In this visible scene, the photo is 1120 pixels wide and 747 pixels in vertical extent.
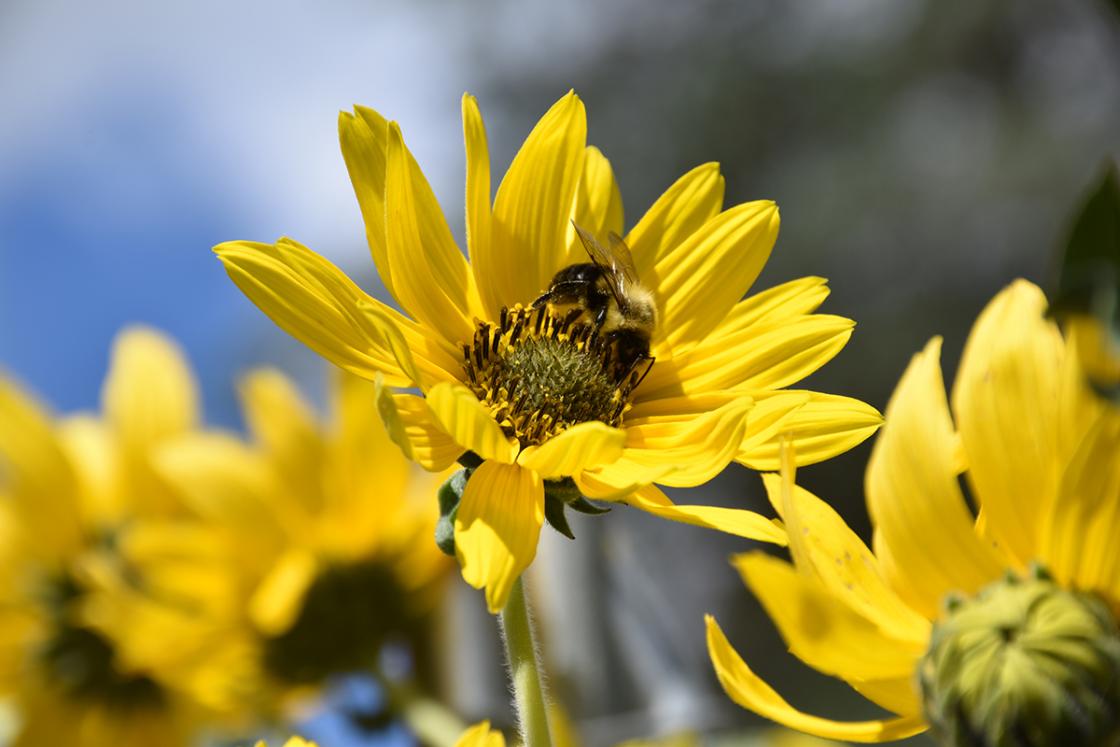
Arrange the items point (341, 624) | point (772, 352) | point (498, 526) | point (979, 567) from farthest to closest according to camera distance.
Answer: point (341, 624)
point (772, 352)
point (498, 526)
point (979, 567)

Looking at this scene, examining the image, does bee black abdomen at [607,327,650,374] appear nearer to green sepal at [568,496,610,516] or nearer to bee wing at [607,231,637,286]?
bee wing at [607,231,637,286]

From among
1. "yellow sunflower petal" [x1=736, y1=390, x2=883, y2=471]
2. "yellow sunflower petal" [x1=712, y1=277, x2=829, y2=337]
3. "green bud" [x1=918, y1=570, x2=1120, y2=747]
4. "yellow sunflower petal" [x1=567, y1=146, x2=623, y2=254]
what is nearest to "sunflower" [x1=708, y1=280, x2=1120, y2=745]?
"green bud" [x1=918, y1=570, x2=1120, y2=747]

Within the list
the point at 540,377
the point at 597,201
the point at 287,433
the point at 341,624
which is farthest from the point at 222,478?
the point at 597,201

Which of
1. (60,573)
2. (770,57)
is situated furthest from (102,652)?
(770,57)

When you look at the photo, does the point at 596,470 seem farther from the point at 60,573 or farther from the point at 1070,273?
the point at 60,573

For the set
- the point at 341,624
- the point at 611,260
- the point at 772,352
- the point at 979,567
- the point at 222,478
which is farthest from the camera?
the point at 341,624

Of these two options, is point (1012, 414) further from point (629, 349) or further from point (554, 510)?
point (629, 349)
